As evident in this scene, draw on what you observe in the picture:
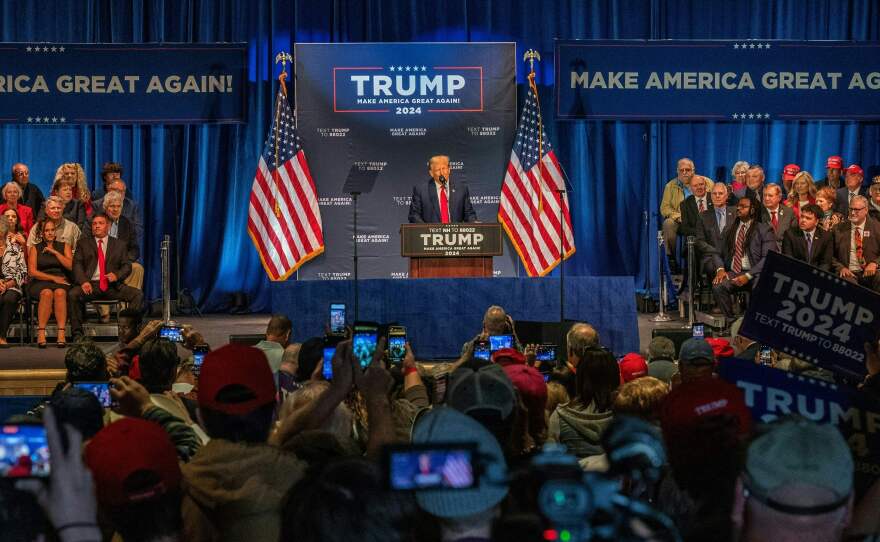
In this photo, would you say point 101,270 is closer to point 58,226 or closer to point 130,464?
point 58,226

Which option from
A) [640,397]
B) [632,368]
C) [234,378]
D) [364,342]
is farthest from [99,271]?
[234,378]

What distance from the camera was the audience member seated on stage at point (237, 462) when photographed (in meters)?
2.23

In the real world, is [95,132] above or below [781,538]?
above

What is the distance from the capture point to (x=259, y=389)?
93.3 inches

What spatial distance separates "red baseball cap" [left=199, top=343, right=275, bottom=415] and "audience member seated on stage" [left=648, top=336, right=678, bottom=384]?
2.89 metres

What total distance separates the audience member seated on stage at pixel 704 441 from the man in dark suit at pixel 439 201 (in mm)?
8723

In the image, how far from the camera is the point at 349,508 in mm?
1628

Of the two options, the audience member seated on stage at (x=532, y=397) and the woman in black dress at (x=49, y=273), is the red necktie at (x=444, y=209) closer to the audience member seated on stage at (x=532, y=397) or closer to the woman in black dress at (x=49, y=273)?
the woman in black dress at (x=49, y=273)

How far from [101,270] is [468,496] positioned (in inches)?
347

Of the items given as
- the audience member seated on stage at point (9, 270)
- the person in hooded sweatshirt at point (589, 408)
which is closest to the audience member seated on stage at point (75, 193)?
the audience member seated on stage at point (9, 270)

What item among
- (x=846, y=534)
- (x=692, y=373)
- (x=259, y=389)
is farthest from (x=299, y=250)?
(x=846, y=534)

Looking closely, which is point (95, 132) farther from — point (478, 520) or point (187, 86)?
point (478, 520)

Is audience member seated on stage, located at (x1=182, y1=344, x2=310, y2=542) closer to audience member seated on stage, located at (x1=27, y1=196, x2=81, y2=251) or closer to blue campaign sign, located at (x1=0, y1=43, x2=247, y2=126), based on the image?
audience member seated on stage, located at (x1=27, y1=196, x2=81, y2=251)

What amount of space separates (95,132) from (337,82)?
3118 millimetres
